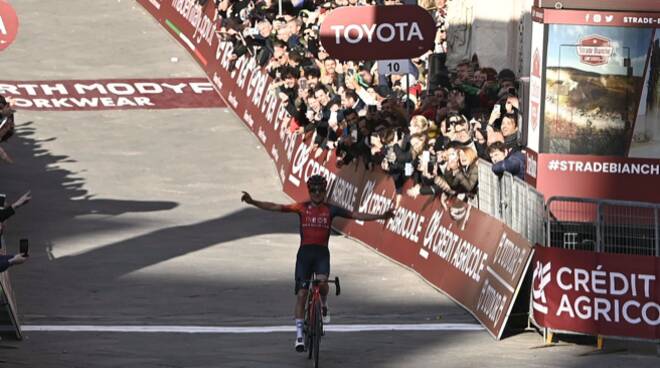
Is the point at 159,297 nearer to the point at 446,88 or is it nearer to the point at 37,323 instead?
the point at 37,323

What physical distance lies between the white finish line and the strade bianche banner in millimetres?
423

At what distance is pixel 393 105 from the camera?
2536 centimetres

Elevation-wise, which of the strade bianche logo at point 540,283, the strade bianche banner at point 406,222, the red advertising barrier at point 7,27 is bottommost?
the strade bianche banner at point 406,222

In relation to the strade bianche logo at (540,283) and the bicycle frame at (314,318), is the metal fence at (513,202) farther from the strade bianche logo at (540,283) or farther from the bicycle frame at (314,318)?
the bicycle frame at (314,318)

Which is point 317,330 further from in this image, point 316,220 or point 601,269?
point 601,269

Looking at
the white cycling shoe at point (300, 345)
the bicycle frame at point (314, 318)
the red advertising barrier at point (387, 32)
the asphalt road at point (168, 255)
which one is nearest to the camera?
the bicycle frame at point (314, 318)

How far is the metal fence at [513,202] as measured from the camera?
18.6 metres

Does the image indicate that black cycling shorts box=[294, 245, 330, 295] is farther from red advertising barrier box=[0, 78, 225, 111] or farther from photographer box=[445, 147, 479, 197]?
red advertising barrier box=[0, 78, 225, 111]

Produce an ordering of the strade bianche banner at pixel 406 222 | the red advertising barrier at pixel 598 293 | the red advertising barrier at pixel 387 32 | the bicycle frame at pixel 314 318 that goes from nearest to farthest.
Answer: the bicycle frame at pixel 314 318, the red advertising barrier at pixel 598 293, the strade bianche banner at pixel 406 222, the red advertising barrier at pixel 387 32

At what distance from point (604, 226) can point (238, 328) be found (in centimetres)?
450

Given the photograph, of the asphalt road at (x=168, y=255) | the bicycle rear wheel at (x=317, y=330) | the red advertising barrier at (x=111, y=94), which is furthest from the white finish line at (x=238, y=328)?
the red advertising barrier at (x=111, y=94)

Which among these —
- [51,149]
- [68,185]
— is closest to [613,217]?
[68,185]

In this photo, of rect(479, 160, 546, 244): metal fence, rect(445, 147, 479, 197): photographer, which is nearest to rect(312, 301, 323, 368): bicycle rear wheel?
rect(479, 160, 546, 244): metal fence

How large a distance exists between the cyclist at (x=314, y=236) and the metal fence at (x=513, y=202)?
169 cm
